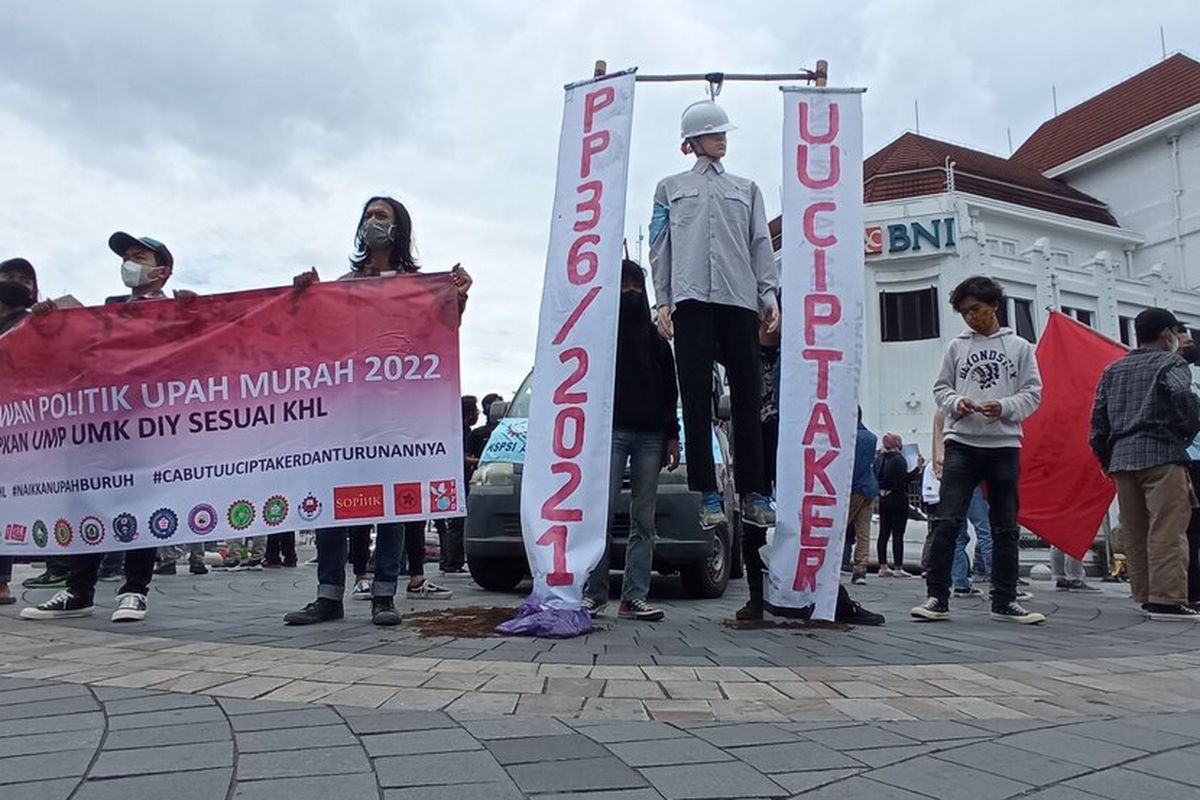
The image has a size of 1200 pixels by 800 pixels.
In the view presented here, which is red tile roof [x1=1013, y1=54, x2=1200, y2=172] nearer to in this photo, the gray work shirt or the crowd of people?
the crowd of people

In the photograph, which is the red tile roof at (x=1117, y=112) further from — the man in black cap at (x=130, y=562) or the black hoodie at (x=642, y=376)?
the man in black cap at (x=130, y=562)

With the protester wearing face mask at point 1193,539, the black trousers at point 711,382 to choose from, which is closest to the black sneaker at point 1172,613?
the protester wearing face mask at point 1193,539

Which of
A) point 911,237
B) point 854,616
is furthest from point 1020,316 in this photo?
point 854,616

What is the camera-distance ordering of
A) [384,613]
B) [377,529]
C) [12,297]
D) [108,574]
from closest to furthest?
1. [384,613]
2. [377,529]
3. [12,297]
4. [108,574]

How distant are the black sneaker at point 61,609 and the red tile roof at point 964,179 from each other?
3195 cm

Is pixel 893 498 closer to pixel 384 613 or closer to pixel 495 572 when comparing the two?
pixel 495 572

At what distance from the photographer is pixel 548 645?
4258mm

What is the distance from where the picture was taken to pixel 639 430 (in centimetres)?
557

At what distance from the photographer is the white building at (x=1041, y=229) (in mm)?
30656

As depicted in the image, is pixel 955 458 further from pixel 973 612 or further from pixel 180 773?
pixel 180 773

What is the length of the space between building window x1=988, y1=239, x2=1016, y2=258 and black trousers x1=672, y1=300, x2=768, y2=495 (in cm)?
2855

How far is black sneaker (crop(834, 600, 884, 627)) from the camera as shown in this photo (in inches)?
212

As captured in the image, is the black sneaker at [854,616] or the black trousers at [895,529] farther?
the black trousers at [895,529]

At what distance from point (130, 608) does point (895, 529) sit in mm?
9748
